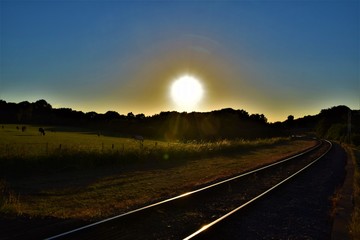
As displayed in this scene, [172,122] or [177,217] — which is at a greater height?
[172,122]

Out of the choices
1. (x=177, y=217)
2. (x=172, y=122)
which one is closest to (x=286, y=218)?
(x=177, y=217)

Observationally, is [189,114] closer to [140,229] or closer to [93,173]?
[93,173]

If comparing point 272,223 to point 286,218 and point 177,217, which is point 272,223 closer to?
point 286,218

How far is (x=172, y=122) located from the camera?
504 feet

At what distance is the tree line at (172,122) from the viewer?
12959 centimetres

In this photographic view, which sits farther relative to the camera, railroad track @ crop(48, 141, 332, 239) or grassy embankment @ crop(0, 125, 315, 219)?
grassy embankment @ crop(0, 125, 315, 219)

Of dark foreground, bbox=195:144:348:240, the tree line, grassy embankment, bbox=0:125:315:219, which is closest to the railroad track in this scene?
dark foreground, bbox=195:144:348:240

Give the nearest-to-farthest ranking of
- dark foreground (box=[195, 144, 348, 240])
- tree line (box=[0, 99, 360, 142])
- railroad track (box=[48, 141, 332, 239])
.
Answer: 1. railroad track (box=[48, 141, 332, 239])
2. dark foreground (box=[195, 144, 348, 240])
3. tree line (box=[0, 99, 360, 142])

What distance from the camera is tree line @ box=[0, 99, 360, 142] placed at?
130 metres

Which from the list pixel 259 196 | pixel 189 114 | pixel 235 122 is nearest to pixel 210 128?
pixel 235 122

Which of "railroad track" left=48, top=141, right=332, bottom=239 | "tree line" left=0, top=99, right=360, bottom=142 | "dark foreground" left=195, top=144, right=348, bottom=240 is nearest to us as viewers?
"railroad track" left=48, top=141, right=332, bottom=239

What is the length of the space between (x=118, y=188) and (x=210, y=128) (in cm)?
12960

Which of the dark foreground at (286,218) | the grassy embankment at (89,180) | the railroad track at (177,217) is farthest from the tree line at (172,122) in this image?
the railroad track at (177,217)

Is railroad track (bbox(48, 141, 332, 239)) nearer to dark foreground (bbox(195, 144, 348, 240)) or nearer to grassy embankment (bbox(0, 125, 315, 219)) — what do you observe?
dark foreground (bbox(195, 144, 348, 240))
